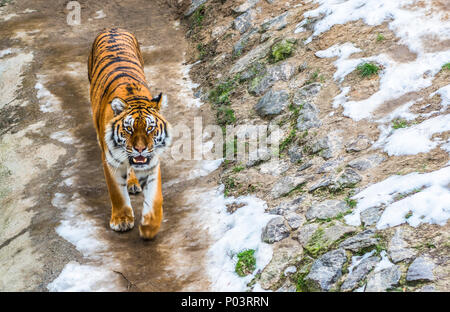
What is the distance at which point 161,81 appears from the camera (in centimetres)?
887

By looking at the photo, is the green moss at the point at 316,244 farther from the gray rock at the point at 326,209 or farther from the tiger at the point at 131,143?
the tiger at the point at 131,143

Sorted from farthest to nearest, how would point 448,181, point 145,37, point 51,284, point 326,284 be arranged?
1. point 145,37
2. point 51,284
3. point 448,181
4. point 326,284

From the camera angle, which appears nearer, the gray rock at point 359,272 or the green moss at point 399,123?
the gray rock at point 359,272

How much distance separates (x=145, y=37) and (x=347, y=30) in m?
5.20

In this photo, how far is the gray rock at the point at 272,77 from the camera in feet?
23.0

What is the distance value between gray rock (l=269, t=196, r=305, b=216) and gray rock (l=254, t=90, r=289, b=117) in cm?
187

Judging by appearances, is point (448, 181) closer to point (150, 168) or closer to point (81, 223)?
point (150, 168)

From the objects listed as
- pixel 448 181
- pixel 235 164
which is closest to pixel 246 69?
pixel 235 164

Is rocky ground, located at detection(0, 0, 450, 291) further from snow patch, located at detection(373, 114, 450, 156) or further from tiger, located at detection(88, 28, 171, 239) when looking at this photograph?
tiger, located at detection(88, 28, 171, 239)

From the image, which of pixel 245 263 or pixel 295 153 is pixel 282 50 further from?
pixel 245 263

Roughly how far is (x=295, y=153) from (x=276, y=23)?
3.29 meters

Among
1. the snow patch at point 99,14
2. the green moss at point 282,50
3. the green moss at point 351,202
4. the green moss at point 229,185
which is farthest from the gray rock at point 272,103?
the snow patch at point 99,14

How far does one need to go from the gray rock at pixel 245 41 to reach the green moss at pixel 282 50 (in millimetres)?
936

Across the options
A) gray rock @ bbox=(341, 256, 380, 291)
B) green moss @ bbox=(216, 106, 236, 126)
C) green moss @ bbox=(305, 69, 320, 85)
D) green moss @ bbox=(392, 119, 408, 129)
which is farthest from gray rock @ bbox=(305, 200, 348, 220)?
green moss @ bbox=(216, 106, 236, 126)
